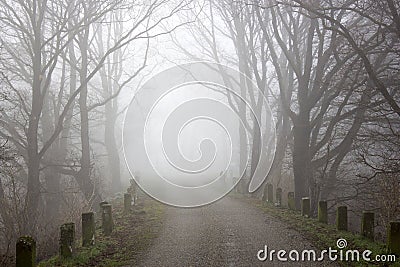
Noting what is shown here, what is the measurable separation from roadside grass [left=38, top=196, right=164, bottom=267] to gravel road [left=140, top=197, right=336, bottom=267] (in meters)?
0.28

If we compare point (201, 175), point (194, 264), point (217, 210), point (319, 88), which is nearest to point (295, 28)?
point (319, 88)

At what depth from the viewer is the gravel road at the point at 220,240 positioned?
8.09 meters

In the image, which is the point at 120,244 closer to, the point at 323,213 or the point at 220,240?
the point at 220,240

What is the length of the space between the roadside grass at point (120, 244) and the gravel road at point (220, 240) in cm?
28

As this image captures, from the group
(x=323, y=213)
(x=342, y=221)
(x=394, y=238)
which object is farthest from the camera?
(x=323, y=213)

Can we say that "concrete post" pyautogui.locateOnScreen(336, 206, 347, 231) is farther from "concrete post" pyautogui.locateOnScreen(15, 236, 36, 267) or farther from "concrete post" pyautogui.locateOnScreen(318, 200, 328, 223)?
"concrete post" pyautogui.locateOnScreen(15, 236, 36, 267)

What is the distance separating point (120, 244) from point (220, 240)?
2.18 metres

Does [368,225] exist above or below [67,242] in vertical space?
above

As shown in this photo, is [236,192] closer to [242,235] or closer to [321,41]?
[321,41]

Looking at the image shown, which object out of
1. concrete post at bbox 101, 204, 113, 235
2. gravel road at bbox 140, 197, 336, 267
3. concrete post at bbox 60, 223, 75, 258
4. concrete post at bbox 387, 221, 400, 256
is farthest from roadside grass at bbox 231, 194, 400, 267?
concrete post at bbox 60, 223, 75, 258

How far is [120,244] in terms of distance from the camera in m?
9.83

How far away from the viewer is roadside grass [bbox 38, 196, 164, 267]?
8.21 metres

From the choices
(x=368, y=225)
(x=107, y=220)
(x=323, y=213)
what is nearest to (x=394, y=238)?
Answer: (x=368, y=225)

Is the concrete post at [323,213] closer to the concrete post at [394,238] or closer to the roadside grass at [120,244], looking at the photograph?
the concrete post at [394,238]
